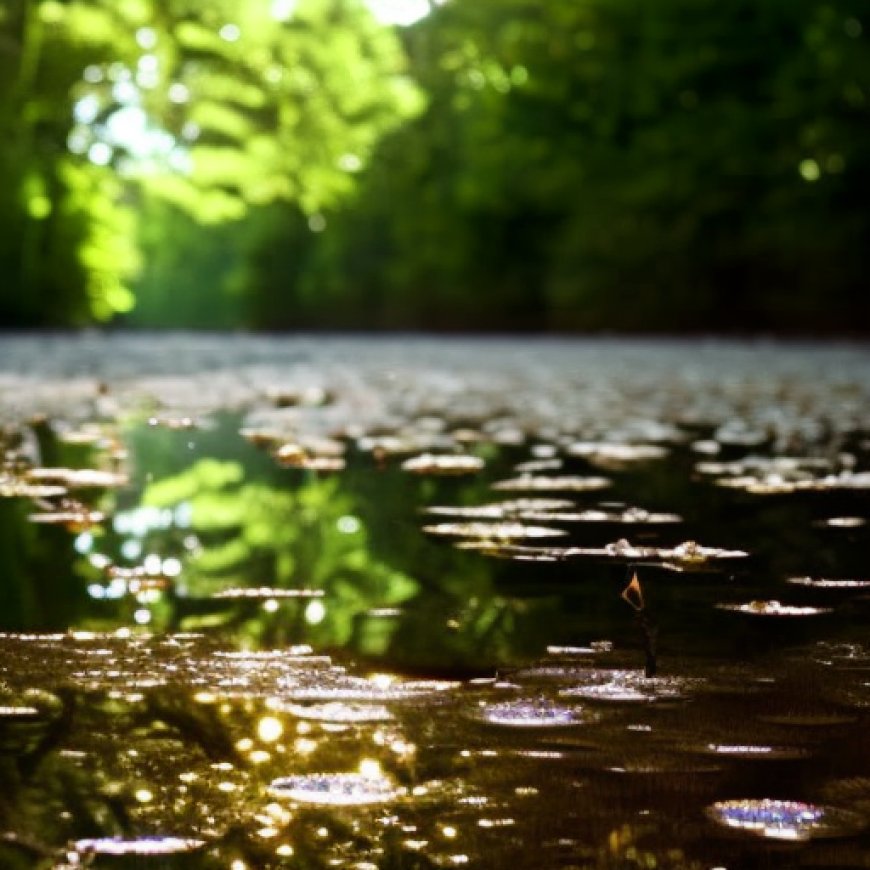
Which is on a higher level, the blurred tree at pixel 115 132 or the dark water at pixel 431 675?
the blurred tree at pixel 115 132

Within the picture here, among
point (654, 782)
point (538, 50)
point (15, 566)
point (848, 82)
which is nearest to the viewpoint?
point (654, 782)

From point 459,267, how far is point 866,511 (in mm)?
39829

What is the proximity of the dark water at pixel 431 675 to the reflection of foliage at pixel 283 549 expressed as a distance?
0.05ft

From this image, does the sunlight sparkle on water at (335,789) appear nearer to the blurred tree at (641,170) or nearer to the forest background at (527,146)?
the forest background at (527,146)

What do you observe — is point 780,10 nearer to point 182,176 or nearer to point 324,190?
point 324,190

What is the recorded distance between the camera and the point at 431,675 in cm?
264

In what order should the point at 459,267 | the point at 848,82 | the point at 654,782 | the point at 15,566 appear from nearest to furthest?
the point at 654,782, the point at 15,566, the point at 848,82, the point at 459,267

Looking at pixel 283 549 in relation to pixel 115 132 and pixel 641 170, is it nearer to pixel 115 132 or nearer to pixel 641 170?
pixel 115 132

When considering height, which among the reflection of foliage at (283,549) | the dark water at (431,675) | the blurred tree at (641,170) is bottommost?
the reflection of foliage at (283,549)

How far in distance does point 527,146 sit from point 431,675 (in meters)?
38.7

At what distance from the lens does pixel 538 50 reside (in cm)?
3997

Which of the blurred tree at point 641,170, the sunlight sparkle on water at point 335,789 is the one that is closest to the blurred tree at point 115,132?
the blurred tree at point 641,170

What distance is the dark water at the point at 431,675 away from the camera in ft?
5.90

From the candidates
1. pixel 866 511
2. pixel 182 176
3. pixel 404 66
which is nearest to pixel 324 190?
pixel 182 176
